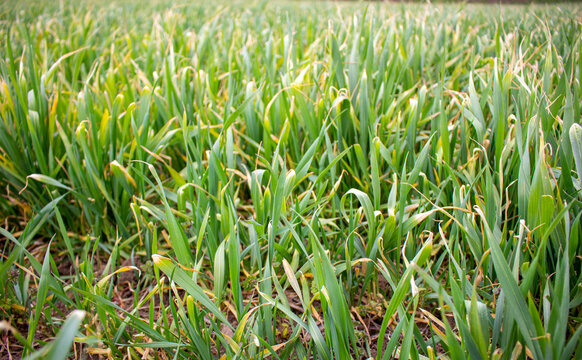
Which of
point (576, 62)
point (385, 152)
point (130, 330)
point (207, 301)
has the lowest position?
point (130, 330)

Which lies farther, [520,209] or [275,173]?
[275,173]

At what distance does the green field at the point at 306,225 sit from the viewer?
62 cm

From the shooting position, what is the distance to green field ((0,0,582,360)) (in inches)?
24.4

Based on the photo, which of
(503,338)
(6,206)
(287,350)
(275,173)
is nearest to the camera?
(503,338)

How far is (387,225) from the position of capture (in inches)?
30.4

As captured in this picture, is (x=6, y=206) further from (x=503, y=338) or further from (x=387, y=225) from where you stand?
(x=503, y=338)

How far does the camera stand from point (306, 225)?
2.44 feet

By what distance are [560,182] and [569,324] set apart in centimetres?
28

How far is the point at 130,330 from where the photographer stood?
2.49 ft

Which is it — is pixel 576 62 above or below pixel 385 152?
above

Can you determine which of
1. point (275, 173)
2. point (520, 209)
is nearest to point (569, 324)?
point (520, 209)

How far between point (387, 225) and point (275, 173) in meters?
0.27

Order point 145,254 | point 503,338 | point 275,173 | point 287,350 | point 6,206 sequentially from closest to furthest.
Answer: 1. point 503,338
2. point 287,350
3. point 275,173
4. point 145,254
5. point 6,206

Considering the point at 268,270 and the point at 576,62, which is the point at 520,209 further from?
the point at 576,62
